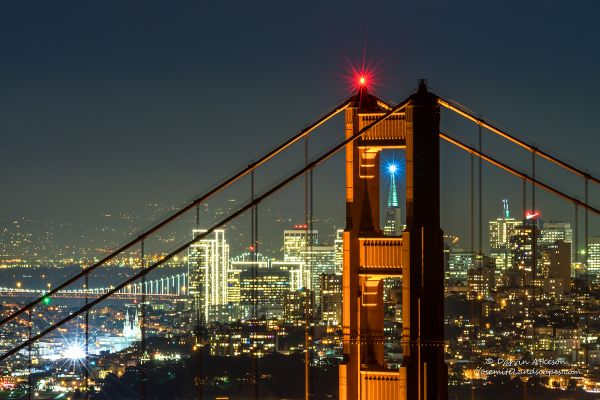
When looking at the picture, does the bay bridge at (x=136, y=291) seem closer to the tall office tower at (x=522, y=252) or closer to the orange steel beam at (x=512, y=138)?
the tall office tower at (x=522, y=252)

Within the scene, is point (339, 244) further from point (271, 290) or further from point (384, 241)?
point (271, 290)

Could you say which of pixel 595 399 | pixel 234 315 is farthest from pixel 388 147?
pixel 234 315

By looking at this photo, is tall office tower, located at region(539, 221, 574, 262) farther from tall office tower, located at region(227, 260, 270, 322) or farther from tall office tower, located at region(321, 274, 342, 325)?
tall office tower, located at region(227, 260, 270, 322)

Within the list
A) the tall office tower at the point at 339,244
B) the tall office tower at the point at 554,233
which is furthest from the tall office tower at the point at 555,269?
the tall office tower at the point at 339,244

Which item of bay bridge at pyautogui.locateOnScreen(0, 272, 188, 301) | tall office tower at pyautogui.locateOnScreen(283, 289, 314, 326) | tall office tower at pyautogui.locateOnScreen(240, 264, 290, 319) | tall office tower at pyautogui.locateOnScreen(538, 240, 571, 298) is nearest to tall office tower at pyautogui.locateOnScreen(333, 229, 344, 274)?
tall office tower at pyautogui.locateOnScreen(538, 240, 571, 298)

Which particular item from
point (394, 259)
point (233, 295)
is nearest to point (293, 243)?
point (394, 259)

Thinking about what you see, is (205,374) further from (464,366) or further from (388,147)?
(388,147)
